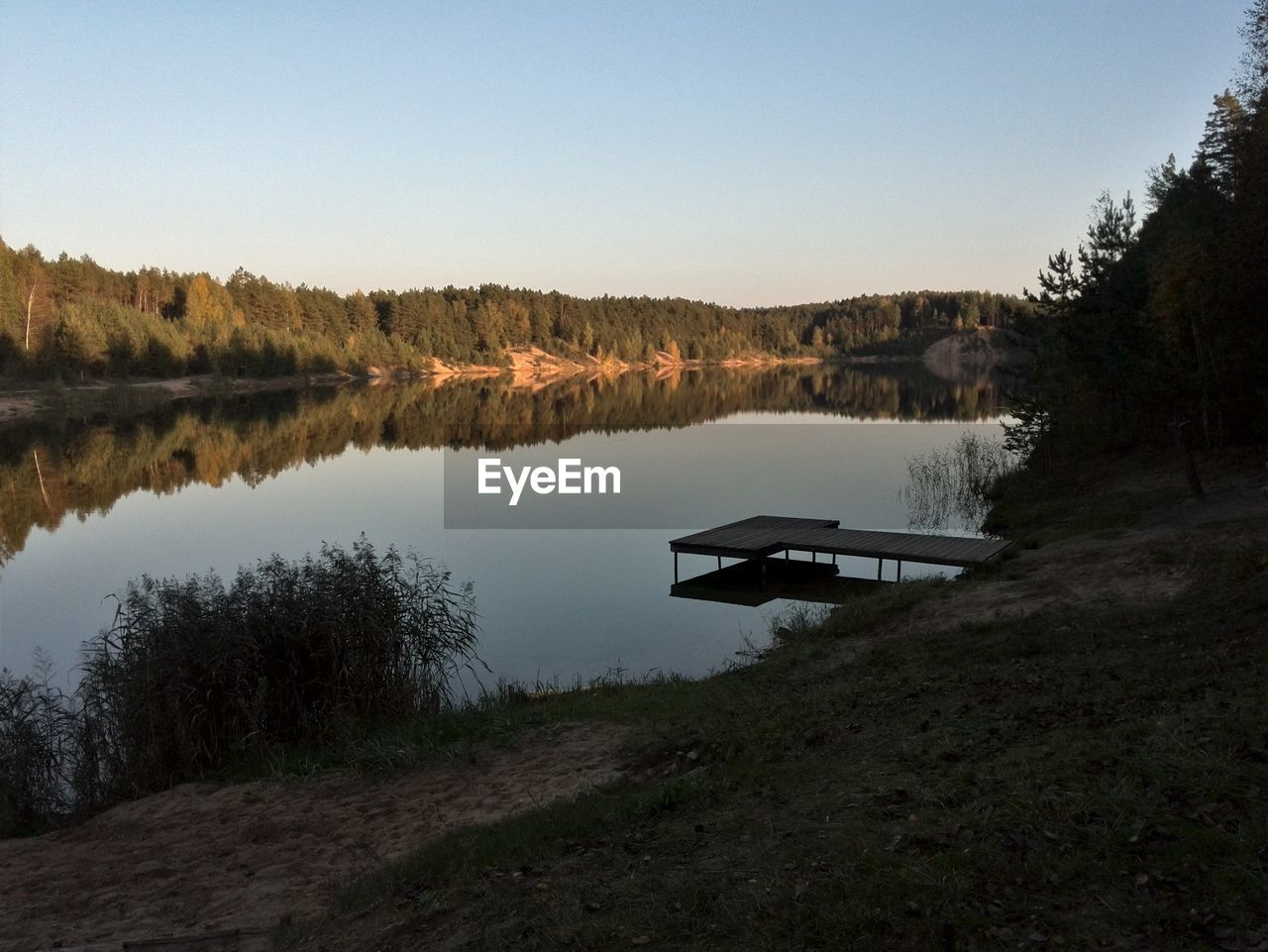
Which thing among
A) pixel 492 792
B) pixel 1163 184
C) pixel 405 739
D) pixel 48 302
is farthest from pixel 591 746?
pixel 48 302

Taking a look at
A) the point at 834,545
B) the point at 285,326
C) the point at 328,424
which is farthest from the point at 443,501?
the point at 285,326

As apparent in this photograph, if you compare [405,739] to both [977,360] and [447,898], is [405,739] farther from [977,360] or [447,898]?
[977,360]

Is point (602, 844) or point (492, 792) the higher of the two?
point (602, 844)

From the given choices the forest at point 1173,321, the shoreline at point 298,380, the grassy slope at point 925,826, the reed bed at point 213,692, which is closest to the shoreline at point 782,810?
the grassy slope at point 925,826

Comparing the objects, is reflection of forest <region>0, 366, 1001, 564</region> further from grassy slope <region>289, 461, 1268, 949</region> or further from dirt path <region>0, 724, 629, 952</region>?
grassy slope <region>289, 461, 1268, 949</region>

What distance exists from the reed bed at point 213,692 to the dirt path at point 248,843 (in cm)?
75

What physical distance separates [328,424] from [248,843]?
182ft

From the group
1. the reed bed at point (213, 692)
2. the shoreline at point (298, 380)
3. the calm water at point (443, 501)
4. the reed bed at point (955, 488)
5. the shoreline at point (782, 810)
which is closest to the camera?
the shoreline at point (782, 810)

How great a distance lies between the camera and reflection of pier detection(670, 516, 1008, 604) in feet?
66.8

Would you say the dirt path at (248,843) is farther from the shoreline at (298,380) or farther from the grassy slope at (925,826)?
the shoreline at (298,380)

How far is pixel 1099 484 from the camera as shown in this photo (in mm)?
26906

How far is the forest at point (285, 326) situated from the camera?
Result: 230 ft

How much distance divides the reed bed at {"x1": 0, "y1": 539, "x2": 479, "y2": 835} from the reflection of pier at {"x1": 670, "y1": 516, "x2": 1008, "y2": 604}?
919cm

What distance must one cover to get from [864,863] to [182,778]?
8797 mm
